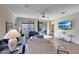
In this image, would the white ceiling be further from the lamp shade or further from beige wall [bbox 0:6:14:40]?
the lamp shade

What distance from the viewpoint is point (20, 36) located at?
1.61m

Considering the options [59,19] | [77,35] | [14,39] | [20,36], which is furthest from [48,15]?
[77,35]

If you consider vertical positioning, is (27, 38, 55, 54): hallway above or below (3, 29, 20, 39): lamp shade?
below

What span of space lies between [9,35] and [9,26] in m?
0.16

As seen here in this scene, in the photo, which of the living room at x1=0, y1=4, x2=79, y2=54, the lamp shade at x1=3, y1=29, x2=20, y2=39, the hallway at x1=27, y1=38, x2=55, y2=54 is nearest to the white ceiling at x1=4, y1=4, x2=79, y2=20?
the living room at x1=0, y1=4, x2=79, y2=54

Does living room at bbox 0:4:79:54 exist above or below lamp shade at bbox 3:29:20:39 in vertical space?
above

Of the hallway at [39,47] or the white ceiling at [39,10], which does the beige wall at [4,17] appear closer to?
the white ceiling at [39,10]

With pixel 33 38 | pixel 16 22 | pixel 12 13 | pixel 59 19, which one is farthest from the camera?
pixel 59 19

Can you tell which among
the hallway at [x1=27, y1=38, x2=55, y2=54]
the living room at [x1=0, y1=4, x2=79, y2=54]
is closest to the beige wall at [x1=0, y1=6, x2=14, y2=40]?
the living room at [x1=0, y1=4, x2=79, y2=54]

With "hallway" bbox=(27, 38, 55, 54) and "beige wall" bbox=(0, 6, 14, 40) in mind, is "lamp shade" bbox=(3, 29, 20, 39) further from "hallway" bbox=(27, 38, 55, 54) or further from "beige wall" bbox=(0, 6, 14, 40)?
"hallway" bbox=(27, 38, 55, 54)

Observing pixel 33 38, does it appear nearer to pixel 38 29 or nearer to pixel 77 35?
pixel 38 29

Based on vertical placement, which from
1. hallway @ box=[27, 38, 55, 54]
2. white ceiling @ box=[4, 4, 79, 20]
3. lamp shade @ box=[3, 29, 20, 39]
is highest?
white ceiling @ box=[4, 4, 79, 20]

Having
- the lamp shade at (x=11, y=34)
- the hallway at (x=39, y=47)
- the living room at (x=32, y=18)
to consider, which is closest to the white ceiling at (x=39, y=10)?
the living room at (x=32, y=18)

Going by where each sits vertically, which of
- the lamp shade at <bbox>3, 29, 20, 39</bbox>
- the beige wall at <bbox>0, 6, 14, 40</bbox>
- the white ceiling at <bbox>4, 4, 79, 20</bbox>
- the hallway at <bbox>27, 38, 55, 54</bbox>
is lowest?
the hallway at <bbox>27, 38, 55, 54</bbox>
